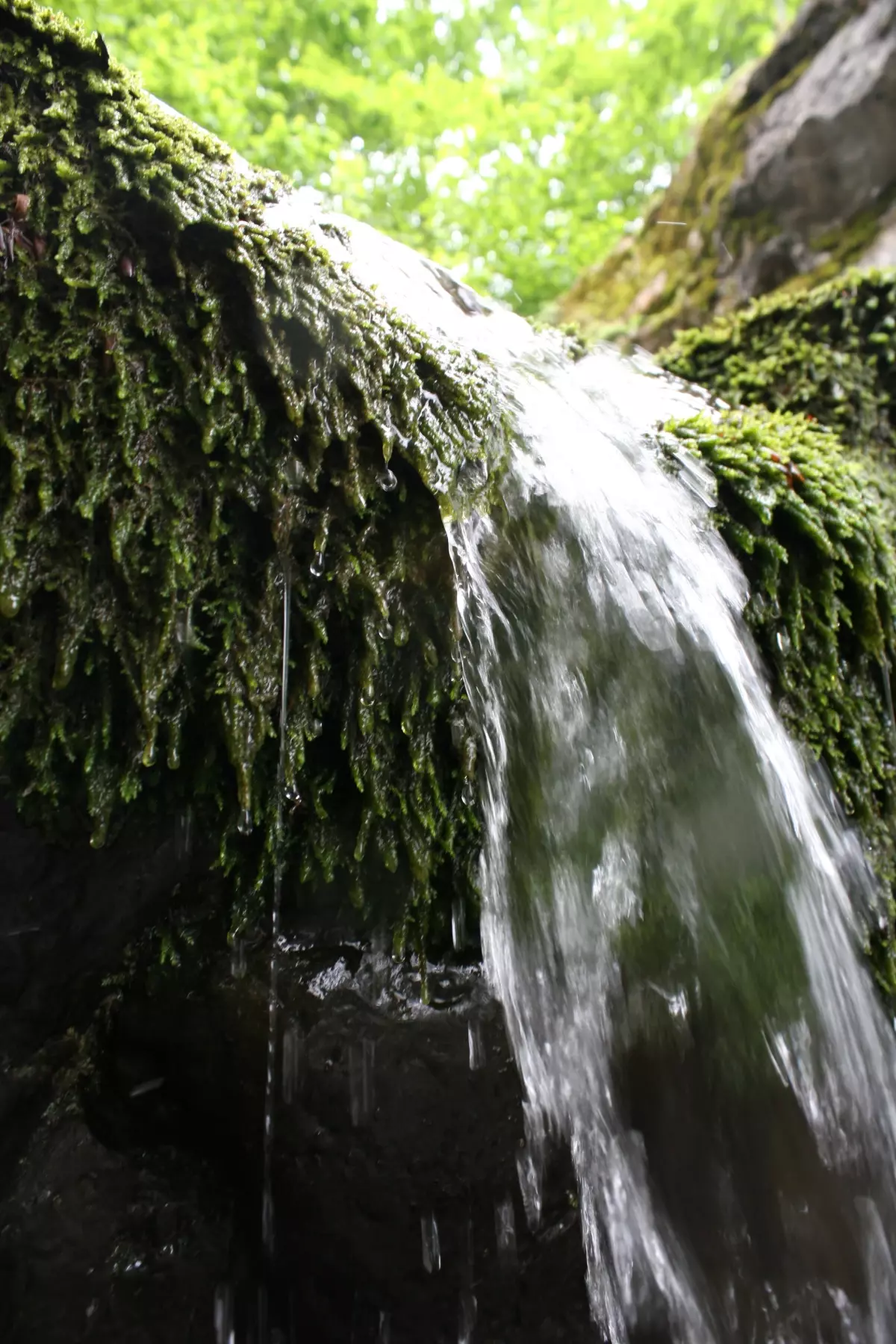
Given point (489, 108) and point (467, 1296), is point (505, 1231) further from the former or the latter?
point (489, 108)

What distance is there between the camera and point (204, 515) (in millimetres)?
1726

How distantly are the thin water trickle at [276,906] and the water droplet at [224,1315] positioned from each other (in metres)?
0.30

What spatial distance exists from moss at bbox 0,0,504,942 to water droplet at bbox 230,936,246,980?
111 mm

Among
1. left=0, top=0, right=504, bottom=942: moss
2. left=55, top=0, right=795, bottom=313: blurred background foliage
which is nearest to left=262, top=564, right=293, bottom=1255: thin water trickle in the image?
left=0, top=0, right=504, bottom=942: moss

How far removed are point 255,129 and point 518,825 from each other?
8.84 m

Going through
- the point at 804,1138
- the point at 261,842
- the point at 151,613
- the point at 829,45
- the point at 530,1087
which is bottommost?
the point at 804,1138

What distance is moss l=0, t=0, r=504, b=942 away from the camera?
5.28ft

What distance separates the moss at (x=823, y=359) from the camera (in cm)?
352

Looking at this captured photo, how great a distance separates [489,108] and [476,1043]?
961 cm

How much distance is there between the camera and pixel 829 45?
5098 mm

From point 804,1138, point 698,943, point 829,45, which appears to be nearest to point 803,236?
point 829,45

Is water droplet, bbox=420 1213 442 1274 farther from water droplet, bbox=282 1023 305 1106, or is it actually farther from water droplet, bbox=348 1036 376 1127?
water droplet, bbox=282 1023 305 1106

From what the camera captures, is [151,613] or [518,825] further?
[518,825]

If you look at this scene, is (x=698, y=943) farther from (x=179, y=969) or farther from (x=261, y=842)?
(x=179, y=969)
